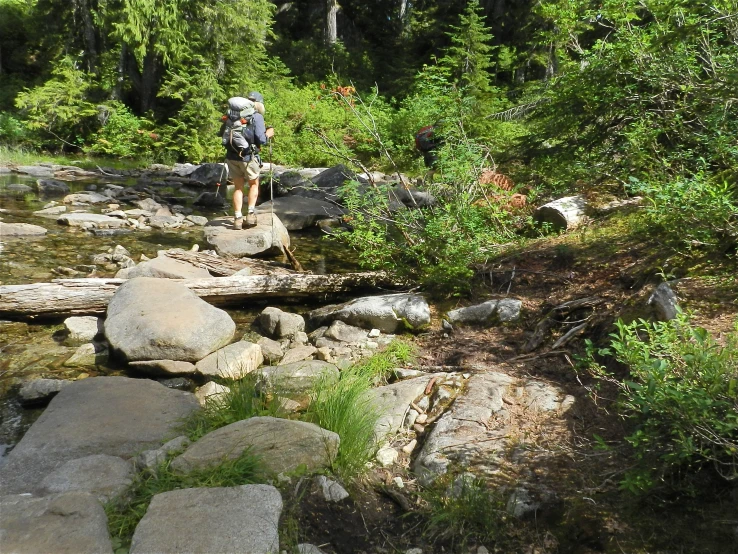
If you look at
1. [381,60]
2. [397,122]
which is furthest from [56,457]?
[381,60]

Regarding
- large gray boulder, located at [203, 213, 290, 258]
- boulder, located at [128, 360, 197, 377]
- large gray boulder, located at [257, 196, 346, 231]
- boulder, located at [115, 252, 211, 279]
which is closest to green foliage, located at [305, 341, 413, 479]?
boulder, located at [128, 360, 197, 377]

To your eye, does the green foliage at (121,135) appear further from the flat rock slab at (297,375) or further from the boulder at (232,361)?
the flat rock slab at (297,375)

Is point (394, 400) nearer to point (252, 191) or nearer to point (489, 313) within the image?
point (489, 313)

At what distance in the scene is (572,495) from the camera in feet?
9.10

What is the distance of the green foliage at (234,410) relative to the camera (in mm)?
3602

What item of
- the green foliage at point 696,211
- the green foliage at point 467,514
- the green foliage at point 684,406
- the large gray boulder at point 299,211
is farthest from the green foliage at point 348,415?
the large gray boulder at point 299,211

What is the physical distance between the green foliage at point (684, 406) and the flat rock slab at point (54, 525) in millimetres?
2283


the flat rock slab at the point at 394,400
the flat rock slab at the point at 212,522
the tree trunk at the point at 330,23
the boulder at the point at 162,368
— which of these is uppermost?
the tree trunk at the point at 330,23

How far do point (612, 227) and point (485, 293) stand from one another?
1623mm

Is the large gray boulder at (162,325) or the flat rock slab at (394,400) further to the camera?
the large gray boulder at (162,325)

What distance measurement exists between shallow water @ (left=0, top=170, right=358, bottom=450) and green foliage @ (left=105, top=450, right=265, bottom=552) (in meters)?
1.39

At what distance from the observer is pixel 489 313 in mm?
5102

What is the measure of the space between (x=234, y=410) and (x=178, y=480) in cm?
78

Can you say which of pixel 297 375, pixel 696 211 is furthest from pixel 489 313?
pixel 696 211
